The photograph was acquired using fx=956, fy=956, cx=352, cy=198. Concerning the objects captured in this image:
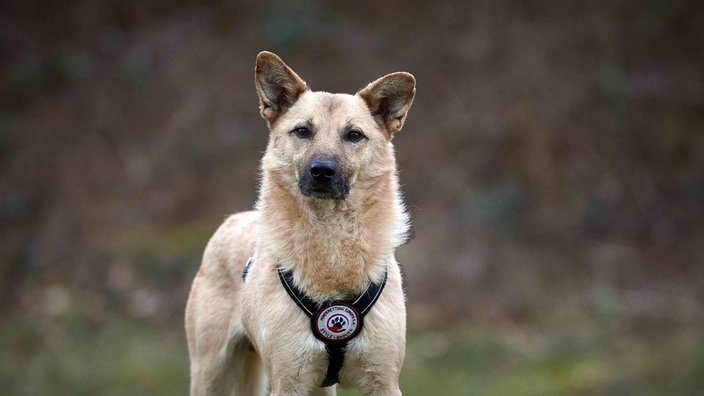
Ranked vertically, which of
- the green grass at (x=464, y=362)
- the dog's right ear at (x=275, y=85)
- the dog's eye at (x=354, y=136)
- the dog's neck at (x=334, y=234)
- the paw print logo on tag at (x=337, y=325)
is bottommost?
the green grass at (x=464, y=362)

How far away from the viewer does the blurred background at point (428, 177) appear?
49.8ft

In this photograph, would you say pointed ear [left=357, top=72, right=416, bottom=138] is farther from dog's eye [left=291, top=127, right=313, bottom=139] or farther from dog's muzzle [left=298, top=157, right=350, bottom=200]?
dog's muzzle [left=298, top=157, right=350, bottom=200]

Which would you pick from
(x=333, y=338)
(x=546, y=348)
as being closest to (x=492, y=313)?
(x=546, y=348)

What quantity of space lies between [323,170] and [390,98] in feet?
2.66

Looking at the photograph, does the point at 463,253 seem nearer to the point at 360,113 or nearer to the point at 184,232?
the point at 184,232

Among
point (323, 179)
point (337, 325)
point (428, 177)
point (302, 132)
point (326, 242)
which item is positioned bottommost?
point (337, 325)

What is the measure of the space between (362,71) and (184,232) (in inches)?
188

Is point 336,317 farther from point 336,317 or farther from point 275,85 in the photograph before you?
point 275,85

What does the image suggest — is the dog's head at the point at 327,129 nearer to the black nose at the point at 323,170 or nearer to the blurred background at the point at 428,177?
the black nose at the point at 323,170

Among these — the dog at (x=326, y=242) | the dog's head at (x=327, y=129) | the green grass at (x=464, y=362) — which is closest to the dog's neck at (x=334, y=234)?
the dog at (x=326, y=242)

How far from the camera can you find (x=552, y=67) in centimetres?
1848

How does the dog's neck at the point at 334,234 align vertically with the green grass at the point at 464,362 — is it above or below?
above

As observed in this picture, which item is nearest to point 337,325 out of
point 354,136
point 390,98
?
point 354,136

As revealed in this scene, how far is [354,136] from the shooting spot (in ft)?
20.3
